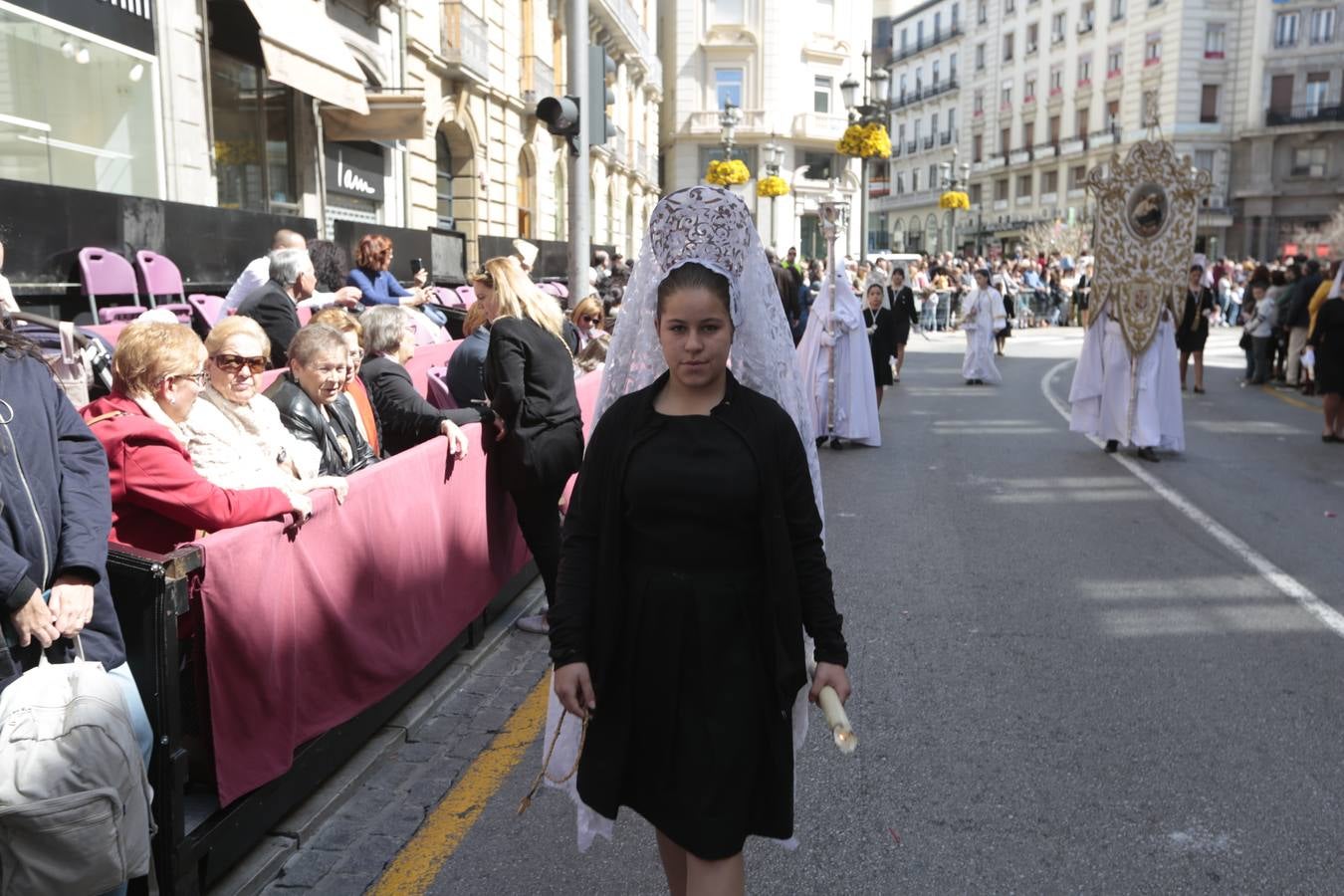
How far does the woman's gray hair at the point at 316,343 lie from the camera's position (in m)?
Result: 4.71

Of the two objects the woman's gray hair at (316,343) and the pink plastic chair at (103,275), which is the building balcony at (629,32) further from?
the woman's gray hair at (316,343)

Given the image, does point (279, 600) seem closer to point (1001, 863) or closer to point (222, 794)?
point (222, 794)

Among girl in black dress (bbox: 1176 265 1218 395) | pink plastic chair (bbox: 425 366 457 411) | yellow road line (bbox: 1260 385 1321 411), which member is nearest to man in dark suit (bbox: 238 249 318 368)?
pink plastic chair (bbox: 425 366 457 411)

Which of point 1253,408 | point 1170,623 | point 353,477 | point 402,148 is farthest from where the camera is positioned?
point 402,148

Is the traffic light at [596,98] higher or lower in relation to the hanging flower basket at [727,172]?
Answer: lower

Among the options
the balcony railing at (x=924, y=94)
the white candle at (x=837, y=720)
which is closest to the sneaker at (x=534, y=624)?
the white candle at (x=837, y=720)

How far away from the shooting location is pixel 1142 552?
7031 mm

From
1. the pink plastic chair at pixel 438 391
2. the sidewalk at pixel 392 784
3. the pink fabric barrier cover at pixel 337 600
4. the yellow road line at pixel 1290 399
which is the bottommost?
the sidewalk at pixel 392 784

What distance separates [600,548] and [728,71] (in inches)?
2358

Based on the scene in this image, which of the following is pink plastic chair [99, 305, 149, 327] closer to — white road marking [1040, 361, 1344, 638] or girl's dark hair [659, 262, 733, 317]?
→ girl's dark hair [659, 262, 733, 317]

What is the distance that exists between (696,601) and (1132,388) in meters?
9.08

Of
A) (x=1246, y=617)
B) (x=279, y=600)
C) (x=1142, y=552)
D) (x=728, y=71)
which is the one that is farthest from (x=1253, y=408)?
(x=728, y=71)

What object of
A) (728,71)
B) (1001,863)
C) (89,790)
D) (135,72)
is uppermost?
(728,71)

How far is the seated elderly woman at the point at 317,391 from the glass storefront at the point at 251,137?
377 inches
